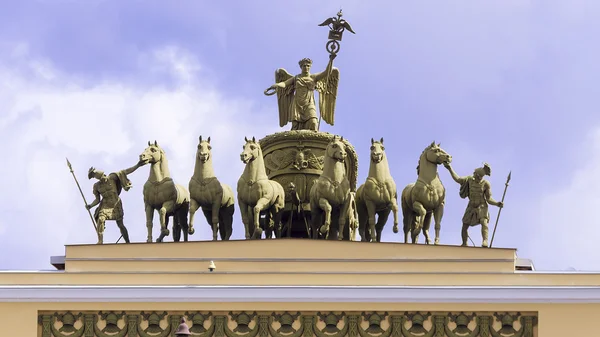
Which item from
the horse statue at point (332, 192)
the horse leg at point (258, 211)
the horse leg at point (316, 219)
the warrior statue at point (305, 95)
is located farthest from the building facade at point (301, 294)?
the warrior statue at point (305, 95)

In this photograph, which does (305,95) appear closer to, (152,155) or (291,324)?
(152,155)

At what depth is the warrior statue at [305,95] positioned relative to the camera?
148 feet

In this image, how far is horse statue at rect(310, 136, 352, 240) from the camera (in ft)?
135

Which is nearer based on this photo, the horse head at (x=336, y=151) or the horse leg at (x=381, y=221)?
the horse head at (x=336, y=151)

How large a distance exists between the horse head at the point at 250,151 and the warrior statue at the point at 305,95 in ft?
12.4

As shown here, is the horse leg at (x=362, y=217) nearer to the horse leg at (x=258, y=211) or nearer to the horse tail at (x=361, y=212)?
the horse tail at (x=361, y=212)

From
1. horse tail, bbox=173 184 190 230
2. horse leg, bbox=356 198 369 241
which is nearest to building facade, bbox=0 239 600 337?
horse tail, bbox=173 184 190 230

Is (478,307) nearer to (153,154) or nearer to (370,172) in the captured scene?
(370,172)

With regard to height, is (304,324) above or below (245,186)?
below

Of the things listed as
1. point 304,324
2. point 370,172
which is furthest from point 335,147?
point 304,324

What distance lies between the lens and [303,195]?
44094 mm

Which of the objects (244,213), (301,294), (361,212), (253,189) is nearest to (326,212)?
(361,212)

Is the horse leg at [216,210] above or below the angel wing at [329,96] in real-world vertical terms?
below

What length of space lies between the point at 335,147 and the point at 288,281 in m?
2.89
